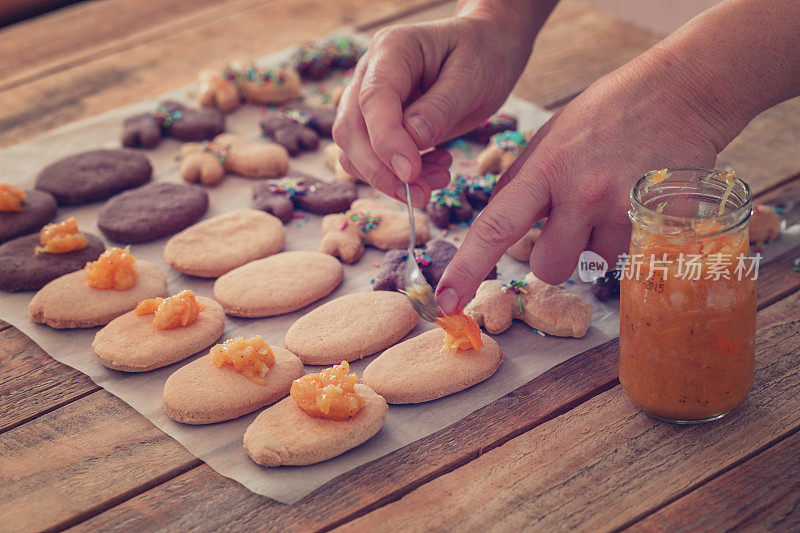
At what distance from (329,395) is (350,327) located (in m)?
0.34

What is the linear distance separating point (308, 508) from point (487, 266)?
605 millimetres

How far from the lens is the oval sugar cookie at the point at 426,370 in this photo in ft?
5.53

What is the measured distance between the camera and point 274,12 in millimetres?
3619

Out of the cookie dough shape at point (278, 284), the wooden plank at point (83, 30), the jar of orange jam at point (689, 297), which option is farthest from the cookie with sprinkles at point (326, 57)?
the jar of orange jam at point (689, 297)

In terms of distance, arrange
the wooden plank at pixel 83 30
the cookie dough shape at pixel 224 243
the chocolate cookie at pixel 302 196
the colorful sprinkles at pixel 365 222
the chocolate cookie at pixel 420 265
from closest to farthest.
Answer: the chocolate cookie at pixel 420 265, the cookie dough shape at pixel 224 243, the colorful sprinkles at pixel 365 222, the chocolate cookie at pixel 302 196, the wooden plank at pixel 83 30

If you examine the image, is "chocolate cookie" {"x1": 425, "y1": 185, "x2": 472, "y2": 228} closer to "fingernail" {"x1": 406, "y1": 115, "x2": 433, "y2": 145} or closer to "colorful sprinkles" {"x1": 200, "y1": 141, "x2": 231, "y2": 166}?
"fingernail" {"x1": 406, "y1": 115, "x2": 433, "y2": 145}

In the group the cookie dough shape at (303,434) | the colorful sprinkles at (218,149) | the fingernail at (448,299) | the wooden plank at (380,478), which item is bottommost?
the wooden plank at (380,478)

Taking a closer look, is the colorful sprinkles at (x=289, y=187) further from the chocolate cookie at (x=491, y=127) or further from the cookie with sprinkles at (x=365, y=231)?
the chocolate cookie at (x=491, y=127)

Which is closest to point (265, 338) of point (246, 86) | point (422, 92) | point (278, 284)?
point (278, 284)

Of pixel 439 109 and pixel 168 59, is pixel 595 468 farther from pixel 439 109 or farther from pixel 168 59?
pixel 168 59

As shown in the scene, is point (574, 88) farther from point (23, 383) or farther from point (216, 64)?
point (23, 383)

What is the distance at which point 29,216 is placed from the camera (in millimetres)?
2324

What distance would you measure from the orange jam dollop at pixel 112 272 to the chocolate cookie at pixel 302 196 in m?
0.49

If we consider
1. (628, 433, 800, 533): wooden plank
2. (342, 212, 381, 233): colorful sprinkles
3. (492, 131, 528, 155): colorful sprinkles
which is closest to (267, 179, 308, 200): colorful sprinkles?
(342, 212, 381, 233): colorful sprinkles
